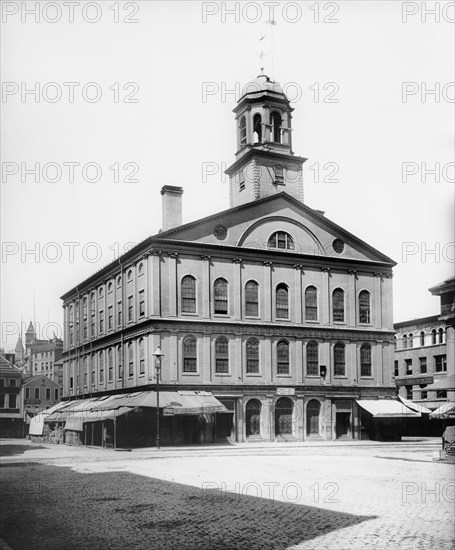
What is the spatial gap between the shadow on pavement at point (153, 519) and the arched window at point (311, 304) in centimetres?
3071

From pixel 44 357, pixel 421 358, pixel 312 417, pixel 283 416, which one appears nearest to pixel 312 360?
pixel 312 417

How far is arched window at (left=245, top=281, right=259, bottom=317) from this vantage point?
46719mm

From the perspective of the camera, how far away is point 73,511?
48.2ft

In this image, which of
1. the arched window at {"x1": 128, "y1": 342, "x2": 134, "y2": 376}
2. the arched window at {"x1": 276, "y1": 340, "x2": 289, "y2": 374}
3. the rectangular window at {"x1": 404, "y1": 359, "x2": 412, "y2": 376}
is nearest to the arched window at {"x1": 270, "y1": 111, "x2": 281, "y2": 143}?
the arched window at {"x1": 276, "y1": 340, "x2": 289, "y2": 374}

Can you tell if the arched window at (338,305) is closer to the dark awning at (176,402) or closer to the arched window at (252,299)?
the arched window at (252,299)

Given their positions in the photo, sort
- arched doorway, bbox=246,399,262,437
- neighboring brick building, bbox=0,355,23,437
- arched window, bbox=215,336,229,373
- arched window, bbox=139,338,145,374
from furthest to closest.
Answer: neighboring brick building, bbox=0,355,23,437
arched doorway, bbox=246,399,262,437
arched window, bbox=215,336,229,373
arched window, bbox=139,338,145,374

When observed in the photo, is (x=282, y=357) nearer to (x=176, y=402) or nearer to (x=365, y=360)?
(x=365, y=360)

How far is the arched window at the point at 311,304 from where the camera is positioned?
48.8 metres

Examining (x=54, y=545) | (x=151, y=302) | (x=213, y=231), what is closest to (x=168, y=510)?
(x=54, y=545)

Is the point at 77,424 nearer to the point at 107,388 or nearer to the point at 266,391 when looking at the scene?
the point at 107,388

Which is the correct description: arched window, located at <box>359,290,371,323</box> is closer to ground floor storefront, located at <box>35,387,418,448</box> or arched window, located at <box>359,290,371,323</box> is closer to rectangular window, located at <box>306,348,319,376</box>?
rectangular window, located at <box>306,348,319,376</box>

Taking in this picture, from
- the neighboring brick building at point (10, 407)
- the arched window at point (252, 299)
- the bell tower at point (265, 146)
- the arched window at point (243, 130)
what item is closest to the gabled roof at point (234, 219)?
the bell tower at point (265, 146)

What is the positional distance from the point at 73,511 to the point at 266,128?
130 feet

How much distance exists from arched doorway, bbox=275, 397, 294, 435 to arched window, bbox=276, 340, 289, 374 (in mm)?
1845
